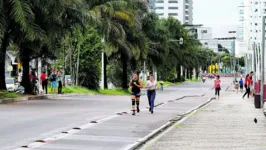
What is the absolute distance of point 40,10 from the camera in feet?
98.7

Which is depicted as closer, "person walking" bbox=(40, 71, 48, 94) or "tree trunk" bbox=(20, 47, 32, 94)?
"tree trunk" bbox=(20, 47, 32, 94)

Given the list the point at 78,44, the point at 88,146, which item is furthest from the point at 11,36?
the point at 88,146

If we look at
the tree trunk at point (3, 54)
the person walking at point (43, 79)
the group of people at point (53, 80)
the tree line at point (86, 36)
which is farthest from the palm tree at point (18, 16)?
the group of people at point (53, 80)

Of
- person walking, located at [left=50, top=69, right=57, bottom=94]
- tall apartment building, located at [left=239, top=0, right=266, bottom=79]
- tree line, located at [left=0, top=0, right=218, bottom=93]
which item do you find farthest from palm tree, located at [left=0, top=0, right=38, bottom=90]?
tall apartment building, located at [left=239, top=0, right=266, bottom=79]

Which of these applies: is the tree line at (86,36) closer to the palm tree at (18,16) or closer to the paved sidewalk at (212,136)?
the palm tree at (18,16)

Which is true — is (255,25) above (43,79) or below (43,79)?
above

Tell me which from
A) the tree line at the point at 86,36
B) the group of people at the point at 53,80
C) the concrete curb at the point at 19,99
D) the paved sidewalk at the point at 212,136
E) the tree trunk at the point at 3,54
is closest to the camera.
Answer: the paved sidewalk at the point at 212,136

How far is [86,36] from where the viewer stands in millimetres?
47375

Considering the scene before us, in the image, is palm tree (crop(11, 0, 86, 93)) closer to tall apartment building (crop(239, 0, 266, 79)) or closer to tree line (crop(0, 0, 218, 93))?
tree line (crop(0, 0, 218, 93))

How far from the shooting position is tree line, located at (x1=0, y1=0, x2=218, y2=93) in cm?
2911

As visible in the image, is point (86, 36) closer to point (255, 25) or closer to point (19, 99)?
point (19, 99)

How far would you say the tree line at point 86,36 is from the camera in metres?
29.1

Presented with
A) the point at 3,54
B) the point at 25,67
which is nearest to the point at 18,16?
the point at 3,54

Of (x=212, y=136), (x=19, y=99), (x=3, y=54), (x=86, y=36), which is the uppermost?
(x=86, y=36)
